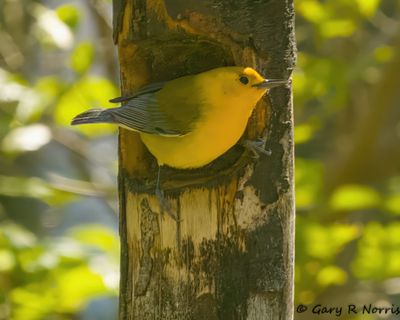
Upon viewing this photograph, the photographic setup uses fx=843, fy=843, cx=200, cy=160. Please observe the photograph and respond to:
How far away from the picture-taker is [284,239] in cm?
265

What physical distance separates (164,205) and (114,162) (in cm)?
157

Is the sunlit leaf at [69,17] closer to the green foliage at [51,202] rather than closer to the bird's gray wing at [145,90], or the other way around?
the green foliage at [51,202]

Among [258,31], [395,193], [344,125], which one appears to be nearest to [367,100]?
[344,125]

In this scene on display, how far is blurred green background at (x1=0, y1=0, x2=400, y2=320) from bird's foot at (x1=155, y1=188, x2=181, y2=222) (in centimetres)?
63

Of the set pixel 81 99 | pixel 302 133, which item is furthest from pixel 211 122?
pixel 81 99

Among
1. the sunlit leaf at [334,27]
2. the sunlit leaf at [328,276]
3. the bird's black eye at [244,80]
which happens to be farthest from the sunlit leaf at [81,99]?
the sunlit leaf at [328,276]

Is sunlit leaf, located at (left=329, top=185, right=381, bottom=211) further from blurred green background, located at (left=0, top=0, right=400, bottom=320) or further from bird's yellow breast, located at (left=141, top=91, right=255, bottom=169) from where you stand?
bird's yellow breast, located at (left=141, top=91, right=255, bottom=169)

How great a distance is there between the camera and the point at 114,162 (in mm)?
4191

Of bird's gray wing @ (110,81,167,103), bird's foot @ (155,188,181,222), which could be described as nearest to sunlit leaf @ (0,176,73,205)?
bird's gray wing @ (110,81,167,103)

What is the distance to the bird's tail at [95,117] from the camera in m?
2.81

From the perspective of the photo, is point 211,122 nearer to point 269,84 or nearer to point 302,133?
point 269,84

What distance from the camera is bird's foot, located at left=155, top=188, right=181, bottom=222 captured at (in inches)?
104

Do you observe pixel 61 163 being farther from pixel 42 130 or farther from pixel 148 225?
pixel 148 225

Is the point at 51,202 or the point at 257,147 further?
the point at 51,202
